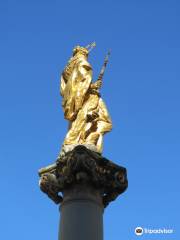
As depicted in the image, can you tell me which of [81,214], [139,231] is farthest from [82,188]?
[139,231]

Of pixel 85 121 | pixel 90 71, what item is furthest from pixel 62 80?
pixel 85 121

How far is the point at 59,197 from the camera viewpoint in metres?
14.1

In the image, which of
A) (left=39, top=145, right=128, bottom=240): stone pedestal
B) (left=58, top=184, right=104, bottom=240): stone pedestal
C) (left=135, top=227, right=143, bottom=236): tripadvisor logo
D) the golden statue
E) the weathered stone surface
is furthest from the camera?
(left=135, top=227, right=143, bottom=236): tripadvisor logo

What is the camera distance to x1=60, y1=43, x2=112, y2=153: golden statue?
15.5m

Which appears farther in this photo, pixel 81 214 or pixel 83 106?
pixel 83 106

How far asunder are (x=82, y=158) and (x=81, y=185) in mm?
786

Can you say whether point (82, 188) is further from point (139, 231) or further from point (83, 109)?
point (139, 231)

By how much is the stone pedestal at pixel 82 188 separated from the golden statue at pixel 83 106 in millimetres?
1238

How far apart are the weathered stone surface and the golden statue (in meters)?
1.14

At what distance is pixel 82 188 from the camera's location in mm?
13555

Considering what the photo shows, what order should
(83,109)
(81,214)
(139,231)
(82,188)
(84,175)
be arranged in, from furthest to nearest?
(139,231)
(83,109)
(82,188)
(84,175)
(81,214)

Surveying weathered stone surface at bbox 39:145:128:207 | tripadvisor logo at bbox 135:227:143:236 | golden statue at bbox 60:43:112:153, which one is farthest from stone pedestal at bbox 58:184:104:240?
tripadvisor logo at bbox 135:227:143:236

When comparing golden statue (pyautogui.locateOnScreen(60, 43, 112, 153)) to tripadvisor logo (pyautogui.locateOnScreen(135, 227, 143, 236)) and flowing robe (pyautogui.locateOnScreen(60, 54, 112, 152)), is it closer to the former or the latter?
flowing robe (pyautogui.locateOnScreen(60, 54, 112, 152))

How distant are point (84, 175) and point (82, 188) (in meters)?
0.42
